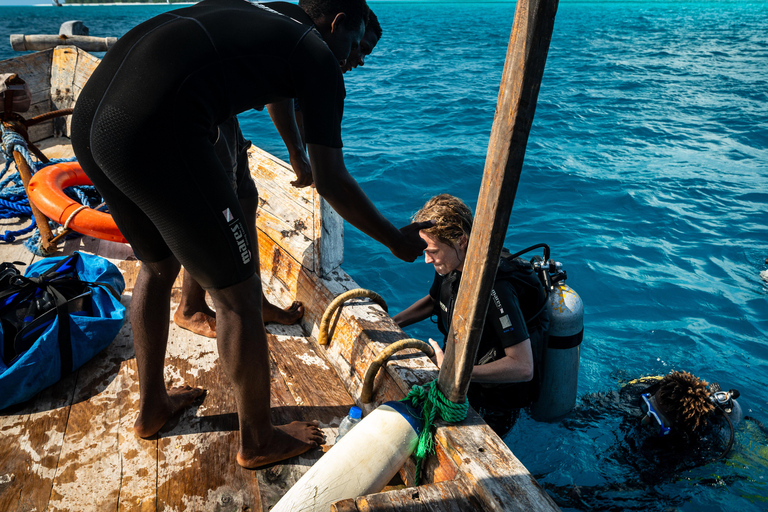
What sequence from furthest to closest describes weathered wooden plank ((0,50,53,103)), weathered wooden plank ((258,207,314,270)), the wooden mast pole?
weathered wooden plank ((0,50,53,103)), weathered wooden plank ((258,207,314,270)), the wooden mast pole

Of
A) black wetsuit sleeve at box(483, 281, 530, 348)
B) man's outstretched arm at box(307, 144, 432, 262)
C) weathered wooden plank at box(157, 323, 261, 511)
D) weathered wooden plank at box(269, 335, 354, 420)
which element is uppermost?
man's outstretched arm at box(307, 144, 432, 262)

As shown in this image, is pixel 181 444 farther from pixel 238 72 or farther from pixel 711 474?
pixel 711 474

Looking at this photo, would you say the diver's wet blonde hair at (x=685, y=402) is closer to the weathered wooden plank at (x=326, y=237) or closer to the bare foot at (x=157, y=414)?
the weathered wooden plank at (x=326, y=237)

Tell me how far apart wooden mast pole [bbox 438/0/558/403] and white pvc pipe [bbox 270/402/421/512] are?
0.23 m

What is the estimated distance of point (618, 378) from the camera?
4938 mm

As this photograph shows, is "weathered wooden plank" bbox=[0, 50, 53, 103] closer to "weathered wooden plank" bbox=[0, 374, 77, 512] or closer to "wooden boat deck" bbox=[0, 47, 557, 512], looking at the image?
"wooden boat deck" bbox=[0, 47, 557, 512]

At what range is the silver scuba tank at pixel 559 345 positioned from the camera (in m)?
3.06

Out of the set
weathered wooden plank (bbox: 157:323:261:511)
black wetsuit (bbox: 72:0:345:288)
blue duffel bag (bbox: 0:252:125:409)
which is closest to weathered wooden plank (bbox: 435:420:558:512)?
weathered wooden plank (bbox: 157:323:261:511)

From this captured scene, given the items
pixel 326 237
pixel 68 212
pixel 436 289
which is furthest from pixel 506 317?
pixel 68 212

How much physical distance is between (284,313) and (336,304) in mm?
625

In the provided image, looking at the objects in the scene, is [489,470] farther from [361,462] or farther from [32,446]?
[32,446]

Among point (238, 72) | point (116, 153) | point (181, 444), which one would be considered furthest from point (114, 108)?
point (181, 444)

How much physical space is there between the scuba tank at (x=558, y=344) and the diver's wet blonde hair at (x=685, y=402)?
52cm

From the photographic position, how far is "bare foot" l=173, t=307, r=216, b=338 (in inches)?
117
